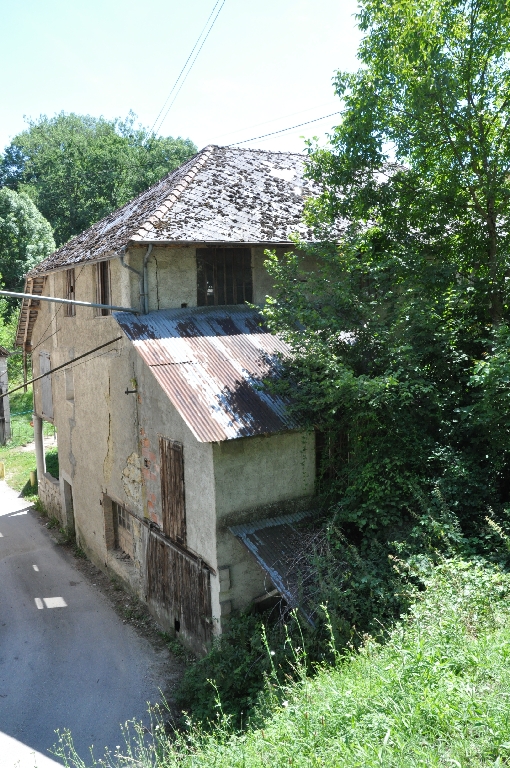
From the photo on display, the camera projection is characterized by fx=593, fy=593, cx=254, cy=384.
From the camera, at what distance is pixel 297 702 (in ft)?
18.4

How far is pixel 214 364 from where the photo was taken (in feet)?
34.3

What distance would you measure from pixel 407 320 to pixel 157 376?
163 inches

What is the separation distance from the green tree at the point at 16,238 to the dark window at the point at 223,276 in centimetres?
2655

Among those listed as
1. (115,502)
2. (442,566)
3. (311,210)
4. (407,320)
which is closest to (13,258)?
(115,502)

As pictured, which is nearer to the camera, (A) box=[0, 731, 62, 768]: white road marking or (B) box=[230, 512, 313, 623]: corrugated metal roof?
(A) box=[0, 731, 62, 768]: white road marking

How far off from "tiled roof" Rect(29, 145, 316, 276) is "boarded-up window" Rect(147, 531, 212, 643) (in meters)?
5.76

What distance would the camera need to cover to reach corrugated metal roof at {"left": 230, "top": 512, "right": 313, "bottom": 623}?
851 centimetres

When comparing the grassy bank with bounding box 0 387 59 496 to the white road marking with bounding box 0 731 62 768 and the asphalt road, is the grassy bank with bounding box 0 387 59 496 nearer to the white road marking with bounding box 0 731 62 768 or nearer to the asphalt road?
the asphalt road

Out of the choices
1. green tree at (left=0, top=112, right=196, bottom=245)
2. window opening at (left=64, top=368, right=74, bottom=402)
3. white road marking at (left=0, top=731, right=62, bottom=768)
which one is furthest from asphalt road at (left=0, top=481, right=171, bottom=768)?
green tree at (left=0, top=112, right=196, bottom=245)

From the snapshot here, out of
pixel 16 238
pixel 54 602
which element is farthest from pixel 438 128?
pixel 16 238

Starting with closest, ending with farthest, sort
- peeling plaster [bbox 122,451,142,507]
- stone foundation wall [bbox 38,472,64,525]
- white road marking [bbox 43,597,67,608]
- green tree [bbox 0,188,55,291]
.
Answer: peeling plaster [bbox 122,451,142,507] < white road marking [bbox 43,597,67,608] < stone foundation wall [bbox 38,472,64,525] < green tree [bbox 0,188,55,291]

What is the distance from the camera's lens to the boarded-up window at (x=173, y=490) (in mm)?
10352

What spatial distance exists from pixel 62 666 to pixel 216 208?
939 centimetres

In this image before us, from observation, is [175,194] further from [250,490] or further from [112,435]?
[250,490]
